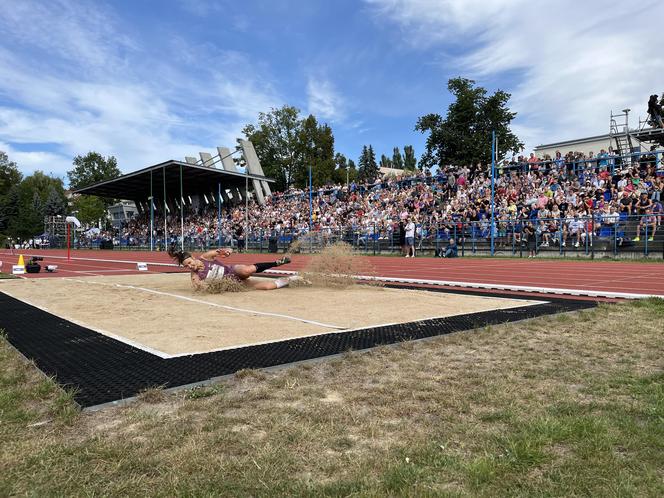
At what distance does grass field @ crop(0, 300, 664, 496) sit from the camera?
221 centimetres

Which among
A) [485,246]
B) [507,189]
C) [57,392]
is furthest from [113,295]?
[507,189]

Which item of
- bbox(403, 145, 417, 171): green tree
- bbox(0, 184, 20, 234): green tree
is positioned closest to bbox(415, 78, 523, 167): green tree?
bbox(0, 184, 20, 234): green tree

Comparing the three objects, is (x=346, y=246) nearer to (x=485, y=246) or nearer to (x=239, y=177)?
(x=485, y=246)

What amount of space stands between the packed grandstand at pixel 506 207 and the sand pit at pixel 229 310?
14.1m

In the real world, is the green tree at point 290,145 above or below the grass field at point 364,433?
above

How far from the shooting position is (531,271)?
14727 millimetres

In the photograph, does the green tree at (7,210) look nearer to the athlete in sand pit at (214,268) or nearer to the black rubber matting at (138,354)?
the athlete in sand pit at (214,268)

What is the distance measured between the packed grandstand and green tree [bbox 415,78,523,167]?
23.7 meters

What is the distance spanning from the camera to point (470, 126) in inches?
2213

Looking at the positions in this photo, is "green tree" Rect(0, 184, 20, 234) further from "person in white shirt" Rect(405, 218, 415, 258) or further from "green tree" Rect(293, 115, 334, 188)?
"person in white shirt" Rect(405, 218, 415, 258)

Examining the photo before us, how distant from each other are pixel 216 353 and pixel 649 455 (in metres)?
3.35

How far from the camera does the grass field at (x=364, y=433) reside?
87.1 inches

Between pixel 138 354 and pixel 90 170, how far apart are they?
11841 cm

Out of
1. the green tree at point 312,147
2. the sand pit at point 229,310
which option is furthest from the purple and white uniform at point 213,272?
the green tree at point 312,147
